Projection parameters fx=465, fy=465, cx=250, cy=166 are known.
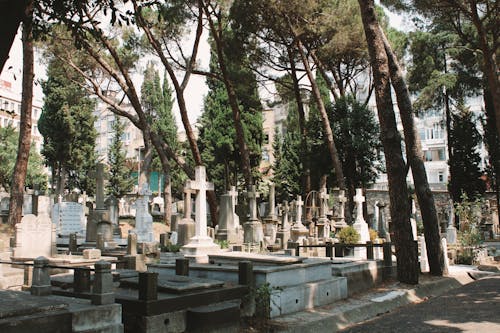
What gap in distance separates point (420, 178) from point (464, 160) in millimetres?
19090

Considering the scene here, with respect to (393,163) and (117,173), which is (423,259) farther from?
(117,173)

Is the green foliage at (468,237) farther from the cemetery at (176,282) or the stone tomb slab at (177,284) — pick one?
the stone tomb slab at (177,284)

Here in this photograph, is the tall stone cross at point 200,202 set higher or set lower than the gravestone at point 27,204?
lower

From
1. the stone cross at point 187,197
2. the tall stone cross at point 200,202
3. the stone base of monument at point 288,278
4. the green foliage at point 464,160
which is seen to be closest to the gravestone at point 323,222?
the stone cross at point 187,197

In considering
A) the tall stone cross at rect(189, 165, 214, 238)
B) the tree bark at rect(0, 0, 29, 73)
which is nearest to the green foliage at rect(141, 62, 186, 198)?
the tall stone cross at rect(189, 165, 214, 238)

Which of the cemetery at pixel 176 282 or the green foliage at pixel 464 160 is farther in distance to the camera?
the green foliage at pixel 464 160

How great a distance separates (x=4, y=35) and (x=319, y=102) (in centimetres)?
1809

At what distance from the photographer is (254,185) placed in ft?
53.9

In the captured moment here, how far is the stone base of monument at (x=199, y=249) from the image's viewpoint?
861 centimetres

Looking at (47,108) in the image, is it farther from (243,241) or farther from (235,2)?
(243,241)

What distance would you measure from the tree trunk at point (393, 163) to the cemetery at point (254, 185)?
0.03 m

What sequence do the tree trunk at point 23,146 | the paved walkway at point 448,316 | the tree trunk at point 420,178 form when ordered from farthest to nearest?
the tree trunk at point 23,146 → the tree trunk at point 420,178 → the paved walkway at point 448,316

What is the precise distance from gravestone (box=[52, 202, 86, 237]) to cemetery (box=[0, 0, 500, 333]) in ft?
0.27

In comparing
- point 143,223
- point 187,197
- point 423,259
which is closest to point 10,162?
point 143,223
